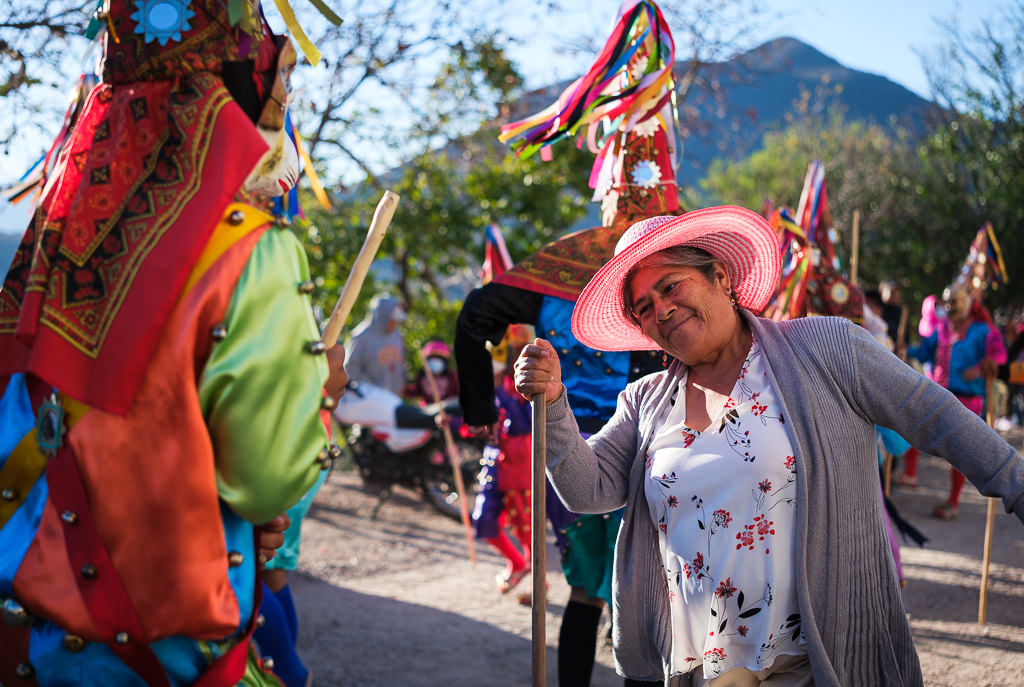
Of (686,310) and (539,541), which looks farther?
(686,310)

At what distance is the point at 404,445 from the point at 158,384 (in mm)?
6680

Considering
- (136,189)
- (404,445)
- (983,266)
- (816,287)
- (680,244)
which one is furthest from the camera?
(983,266)

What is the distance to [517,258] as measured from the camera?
10562 mm

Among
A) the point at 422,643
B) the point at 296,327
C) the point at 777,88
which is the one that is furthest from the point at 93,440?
the point at 777,88

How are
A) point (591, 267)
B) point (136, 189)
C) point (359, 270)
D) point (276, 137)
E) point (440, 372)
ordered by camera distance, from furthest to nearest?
point (440, 372) < point (591, 267) < point (359, 270) < point (276, 137) < point (136, 189)

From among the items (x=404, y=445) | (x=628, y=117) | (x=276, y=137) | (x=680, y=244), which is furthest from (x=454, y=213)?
(x=276, y=137)

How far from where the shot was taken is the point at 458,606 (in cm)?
552

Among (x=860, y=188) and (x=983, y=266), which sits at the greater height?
(x=860, y=188)

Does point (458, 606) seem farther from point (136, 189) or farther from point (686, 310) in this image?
point (136, 189)

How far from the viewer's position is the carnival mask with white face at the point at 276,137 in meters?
1.68

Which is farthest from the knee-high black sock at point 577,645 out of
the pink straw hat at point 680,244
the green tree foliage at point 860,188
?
the green tree foliage at point 860,188

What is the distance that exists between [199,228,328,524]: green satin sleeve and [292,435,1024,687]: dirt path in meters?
3.01

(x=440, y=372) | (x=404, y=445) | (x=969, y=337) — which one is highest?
(x=969, y=337)

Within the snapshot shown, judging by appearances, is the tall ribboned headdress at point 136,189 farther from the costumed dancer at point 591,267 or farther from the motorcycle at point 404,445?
the motorcycle at point 404,445
